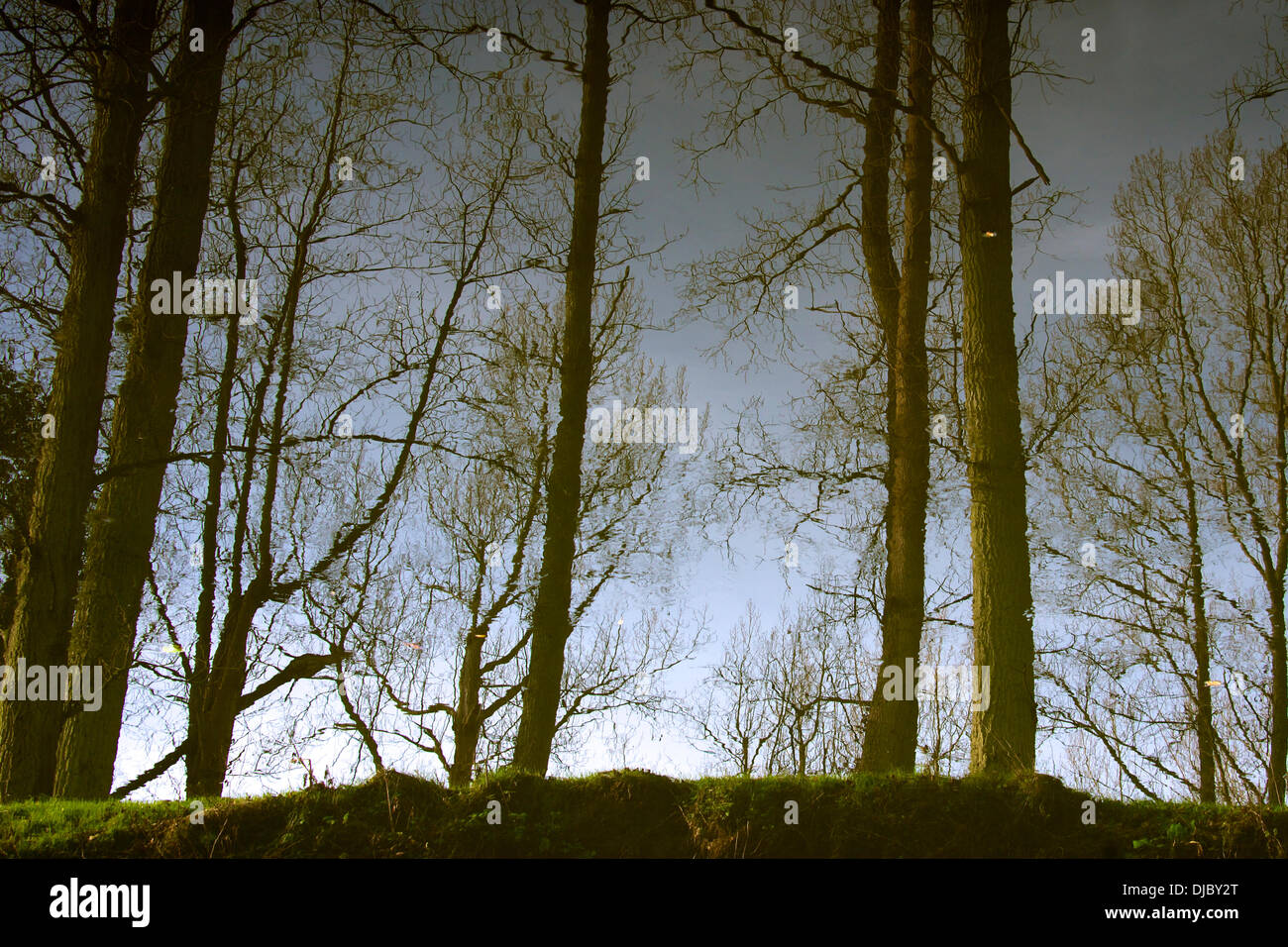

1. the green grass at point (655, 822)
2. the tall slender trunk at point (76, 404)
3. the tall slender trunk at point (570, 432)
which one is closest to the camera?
the green grass at point (655, 822)

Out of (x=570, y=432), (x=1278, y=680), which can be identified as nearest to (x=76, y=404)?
(x=570, y=432)

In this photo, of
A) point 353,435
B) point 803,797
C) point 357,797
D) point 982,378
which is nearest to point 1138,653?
point 982,378

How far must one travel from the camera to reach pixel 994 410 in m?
7.00

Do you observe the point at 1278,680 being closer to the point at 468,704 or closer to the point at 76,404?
the point at 468,704

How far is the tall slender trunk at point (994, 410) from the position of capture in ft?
21.4

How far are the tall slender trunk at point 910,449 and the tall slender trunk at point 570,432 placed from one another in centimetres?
316

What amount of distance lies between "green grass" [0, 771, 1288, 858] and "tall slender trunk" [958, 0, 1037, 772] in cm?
104

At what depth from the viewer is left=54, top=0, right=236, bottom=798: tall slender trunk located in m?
7.37

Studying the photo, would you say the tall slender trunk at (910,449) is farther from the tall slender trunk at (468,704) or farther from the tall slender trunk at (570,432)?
the tall slender trunk at (468,704)

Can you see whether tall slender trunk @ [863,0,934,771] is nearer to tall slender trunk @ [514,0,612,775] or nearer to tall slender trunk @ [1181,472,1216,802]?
tall slender trunk @ [514,0,612,775]

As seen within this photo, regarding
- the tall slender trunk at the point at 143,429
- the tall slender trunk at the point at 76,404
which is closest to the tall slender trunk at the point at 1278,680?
the tall slender trunk at the point at 143,429

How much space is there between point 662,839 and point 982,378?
176 inches

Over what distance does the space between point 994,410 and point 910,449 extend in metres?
2.32
